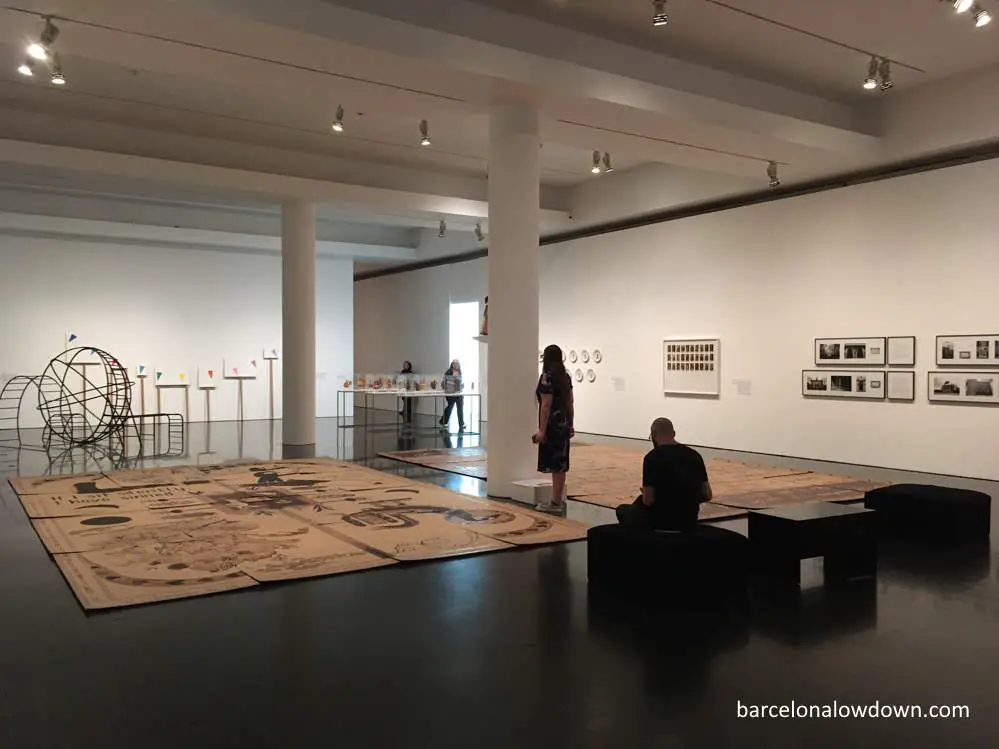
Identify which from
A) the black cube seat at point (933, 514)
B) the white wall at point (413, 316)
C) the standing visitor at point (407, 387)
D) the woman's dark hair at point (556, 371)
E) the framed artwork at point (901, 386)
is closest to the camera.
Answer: the black cube seat at point (933, 514)

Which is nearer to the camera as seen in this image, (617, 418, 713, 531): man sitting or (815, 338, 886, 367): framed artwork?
(617, 418, 713, 531): man sitting

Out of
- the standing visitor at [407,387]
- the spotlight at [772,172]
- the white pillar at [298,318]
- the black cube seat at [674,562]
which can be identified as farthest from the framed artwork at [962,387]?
the standing visitor at [407,387]

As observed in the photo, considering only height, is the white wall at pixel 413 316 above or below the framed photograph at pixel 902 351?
above

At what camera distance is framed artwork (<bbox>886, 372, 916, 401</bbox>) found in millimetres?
11188

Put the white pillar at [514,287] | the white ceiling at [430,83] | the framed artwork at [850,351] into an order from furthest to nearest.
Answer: the framed artwork at [850,351], the white pillar at [514,287], the white ceiling at [430,83]

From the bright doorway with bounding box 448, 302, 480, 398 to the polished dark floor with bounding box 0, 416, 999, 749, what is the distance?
1530 cm

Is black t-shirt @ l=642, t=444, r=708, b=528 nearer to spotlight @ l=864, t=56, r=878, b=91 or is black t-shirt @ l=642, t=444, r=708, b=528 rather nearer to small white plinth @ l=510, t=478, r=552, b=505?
small white plinth @ l=510, t=478, r=552, b=505

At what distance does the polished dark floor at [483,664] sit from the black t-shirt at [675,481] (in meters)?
0.54

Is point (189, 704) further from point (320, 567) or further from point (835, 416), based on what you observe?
point (835, 416)

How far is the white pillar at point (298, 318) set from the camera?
14.2 m

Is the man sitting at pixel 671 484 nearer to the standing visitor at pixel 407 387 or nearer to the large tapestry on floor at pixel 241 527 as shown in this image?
the large tapestry on floor at pixel 241 527

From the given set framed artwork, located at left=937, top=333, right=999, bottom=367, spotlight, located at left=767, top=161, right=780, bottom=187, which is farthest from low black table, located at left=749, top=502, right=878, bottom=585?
spotlight, located at left=767, top=161, right=780, bottom=187

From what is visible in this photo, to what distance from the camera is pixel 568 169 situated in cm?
1502

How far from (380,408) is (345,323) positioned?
3941 mm
